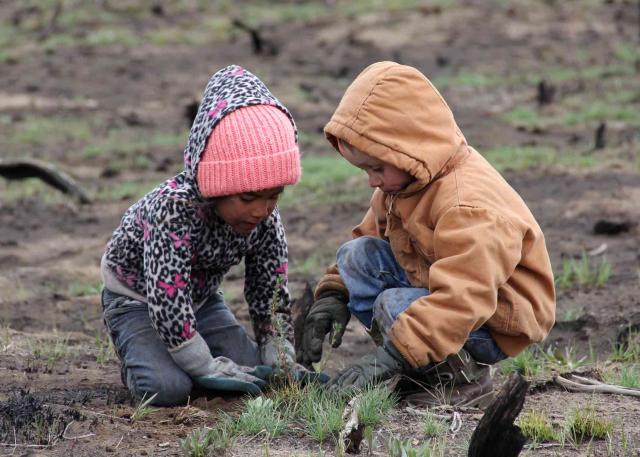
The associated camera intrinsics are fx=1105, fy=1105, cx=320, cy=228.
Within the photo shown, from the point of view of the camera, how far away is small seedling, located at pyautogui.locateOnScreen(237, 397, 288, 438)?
11.9 feet

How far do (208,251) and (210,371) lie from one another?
17.9 inches

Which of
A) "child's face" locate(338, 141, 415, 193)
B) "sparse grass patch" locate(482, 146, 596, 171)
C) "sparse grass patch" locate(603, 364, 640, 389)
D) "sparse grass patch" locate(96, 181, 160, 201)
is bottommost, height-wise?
"sparse grass patch" locate(96, 181, 160, 201)

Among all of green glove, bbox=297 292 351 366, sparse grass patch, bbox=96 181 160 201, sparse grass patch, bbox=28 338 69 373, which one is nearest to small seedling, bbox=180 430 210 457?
green glove, bbox=297 292 351 366

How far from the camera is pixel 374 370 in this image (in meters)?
3.94

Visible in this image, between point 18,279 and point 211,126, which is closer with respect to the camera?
point 211,126

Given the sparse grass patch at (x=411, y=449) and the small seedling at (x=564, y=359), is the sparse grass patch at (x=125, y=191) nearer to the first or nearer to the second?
the small seedling at (x=564, y=359)

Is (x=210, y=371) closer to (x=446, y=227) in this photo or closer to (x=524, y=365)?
(x=446, y=227)

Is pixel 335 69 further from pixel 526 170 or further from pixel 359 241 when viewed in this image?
pixel 359 241

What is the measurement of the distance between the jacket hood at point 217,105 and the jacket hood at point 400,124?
0.35 m

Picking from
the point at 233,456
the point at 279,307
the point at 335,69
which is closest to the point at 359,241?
the point at 279,307

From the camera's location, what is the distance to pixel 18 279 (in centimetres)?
686

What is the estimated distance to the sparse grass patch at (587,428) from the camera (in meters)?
3.63

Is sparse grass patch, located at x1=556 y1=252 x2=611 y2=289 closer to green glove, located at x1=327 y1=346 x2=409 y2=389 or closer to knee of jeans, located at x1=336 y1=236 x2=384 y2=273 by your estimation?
knee of jeans, located at x1=336 y1=236 x2=384 y2=273

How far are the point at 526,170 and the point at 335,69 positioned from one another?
20.5 ft
